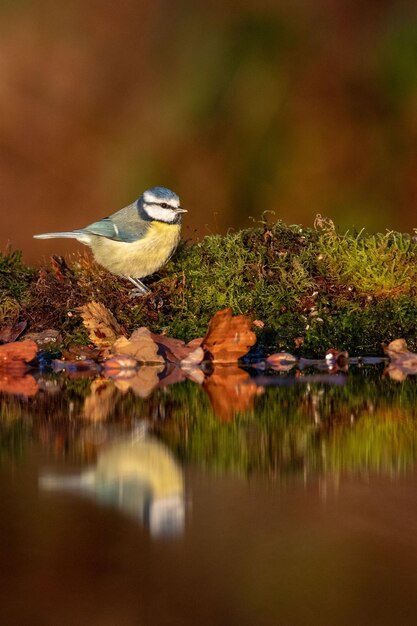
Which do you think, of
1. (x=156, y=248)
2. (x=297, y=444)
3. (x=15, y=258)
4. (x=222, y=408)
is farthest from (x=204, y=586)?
(x=15, y=258)

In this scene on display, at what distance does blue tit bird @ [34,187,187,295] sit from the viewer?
5328mm

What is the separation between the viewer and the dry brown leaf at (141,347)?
455cm

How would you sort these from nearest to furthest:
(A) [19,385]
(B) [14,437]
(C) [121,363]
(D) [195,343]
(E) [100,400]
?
(B) [14,437], (E) [100,400], (A) [19,385], (C) [121,363], (D) [195,343]

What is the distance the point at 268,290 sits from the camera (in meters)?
5.22

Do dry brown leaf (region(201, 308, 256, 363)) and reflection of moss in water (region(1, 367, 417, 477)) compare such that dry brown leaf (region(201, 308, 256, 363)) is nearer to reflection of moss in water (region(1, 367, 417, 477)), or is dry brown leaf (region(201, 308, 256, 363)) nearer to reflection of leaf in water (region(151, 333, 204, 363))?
reflection of leaf in water (region(151, 333, 204, 363))

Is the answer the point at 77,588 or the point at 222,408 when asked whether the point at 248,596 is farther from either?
the point at 222,408

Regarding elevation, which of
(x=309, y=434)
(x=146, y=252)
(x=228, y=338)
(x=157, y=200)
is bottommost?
(x=309, y=434)

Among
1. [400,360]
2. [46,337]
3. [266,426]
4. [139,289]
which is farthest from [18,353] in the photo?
[266,426]

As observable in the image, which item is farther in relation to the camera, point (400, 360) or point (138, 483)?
point (400, 360)

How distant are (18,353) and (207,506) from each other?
2542 mm

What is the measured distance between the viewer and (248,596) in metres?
1.64

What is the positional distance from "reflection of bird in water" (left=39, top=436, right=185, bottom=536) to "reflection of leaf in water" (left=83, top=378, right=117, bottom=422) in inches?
19.1

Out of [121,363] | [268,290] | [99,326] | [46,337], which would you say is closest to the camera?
[121,363]

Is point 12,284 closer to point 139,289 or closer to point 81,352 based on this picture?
point 139,289
